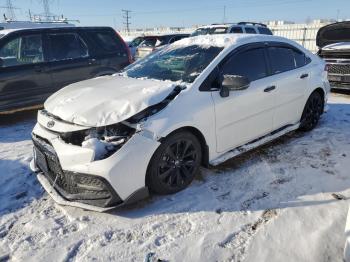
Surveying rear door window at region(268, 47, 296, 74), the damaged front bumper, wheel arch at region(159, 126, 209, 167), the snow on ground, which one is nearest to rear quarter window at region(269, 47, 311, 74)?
rear door window at region(268, 47, 296, 74)

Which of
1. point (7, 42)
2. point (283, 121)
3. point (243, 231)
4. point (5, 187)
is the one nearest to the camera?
point (243, 231)

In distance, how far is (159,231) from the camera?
10.4 feet

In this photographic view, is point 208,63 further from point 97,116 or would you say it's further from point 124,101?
point 97,116

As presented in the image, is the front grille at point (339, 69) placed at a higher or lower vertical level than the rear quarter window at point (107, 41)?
lower

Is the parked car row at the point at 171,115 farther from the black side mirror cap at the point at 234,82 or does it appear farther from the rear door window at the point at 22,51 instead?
the rear door window at the point at 22,51

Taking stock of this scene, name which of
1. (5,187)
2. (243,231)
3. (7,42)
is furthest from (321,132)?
(7,42)

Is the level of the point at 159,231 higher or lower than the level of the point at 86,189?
lower

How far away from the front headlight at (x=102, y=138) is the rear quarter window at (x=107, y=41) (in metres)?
4.53

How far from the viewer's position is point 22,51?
6.64m

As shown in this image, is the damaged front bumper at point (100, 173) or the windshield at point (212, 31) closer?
the damaged front bumper at point (100, 173)

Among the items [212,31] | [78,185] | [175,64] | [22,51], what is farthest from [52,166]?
[212,31]

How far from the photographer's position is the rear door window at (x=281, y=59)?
4773mm

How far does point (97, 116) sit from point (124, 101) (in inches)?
12.7

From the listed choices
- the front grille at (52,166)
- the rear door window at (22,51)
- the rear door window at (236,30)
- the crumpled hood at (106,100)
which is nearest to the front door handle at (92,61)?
the rear door window at (22,51)
